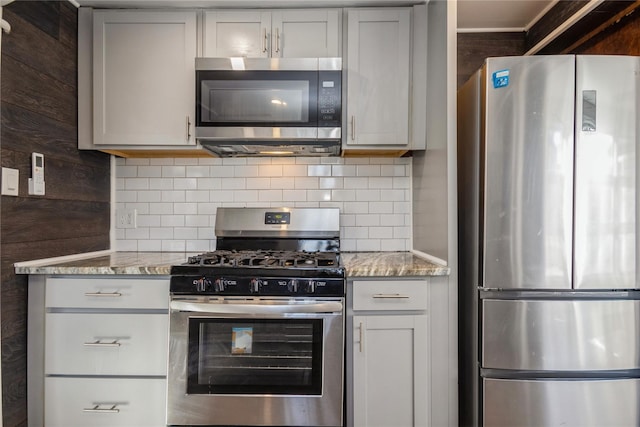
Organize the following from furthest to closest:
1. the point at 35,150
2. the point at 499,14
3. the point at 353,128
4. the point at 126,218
A: 1. the point at 126,218
2. the point at 499,14
3. the point at 353,128
4. the point at 35,150

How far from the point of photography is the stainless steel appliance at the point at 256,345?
1.59m

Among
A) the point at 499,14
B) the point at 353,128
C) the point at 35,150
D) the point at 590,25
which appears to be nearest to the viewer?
the point at 35,150

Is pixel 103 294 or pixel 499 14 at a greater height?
pixel 499 14

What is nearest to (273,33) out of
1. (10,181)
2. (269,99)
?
(269,99)

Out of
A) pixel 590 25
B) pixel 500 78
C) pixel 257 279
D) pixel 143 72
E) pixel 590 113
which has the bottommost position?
pixel 257 279

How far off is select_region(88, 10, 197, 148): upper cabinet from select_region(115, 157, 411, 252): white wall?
0.37 meters

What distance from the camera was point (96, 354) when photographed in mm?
1652

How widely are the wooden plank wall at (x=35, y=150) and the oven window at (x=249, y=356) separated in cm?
75

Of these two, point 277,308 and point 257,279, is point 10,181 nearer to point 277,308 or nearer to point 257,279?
point 257,279

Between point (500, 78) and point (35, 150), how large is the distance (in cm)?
205

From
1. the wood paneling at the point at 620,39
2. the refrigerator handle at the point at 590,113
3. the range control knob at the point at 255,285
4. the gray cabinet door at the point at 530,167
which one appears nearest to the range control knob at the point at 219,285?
the range control knob at the point at 255,285

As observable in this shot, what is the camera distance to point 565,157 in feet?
4.92

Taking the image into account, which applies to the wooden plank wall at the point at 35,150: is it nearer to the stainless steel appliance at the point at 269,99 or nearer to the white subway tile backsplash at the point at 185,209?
the white subway tile backsplash at the point at 185,209

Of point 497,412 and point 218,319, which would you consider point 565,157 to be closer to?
point 497,412
